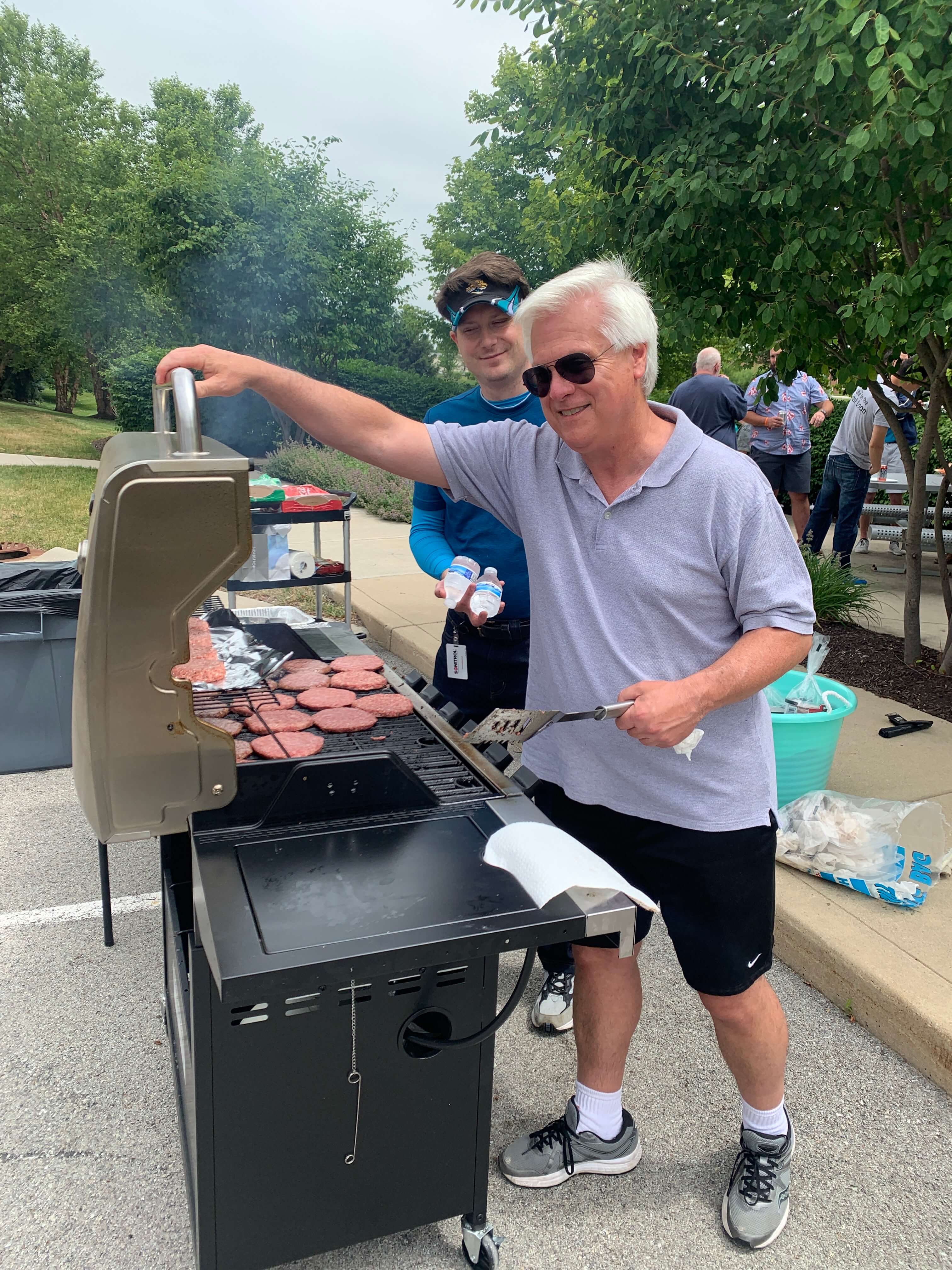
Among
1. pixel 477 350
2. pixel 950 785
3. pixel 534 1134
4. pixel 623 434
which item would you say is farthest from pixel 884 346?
pixel 534 1134

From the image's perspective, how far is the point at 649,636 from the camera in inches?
70.7

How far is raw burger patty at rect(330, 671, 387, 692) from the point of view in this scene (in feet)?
8.01

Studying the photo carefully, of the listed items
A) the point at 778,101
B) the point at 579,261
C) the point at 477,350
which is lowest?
the point at 477,350

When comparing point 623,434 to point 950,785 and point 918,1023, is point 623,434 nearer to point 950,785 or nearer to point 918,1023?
point 918,1023

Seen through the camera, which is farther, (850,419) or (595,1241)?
(850,419)

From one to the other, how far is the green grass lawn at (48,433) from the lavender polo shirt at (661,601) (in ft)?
62.2

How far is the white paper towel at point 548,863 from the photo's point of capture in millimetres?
1425

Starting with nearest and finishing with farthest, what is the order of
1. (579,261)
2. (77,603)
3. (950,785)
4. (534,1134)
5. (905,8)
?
(534,1134), (905,8), (950,785), (77,603), (579,261)

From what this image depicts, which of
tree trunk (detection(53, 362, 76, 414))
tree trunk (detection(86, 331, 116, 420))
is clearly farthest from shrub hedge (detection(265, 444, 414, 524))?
tree trunk (detection(53, 362, 76, 414))

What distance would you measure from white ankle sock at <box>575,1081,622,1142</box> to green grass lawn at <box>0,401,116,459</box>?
19136 millimetres

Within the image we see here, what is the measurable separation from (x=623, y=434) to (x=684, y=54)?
10.2ft

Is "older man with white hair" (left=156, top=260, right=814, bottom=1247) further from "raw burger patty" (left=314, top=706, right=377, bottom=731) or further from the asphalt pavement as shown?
"raw burger patty" (left=314, top=706, right=377, bottom=731)

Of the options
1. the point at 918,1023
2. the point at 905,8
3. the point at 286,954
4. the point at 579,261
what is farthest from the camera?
the point at 579,261

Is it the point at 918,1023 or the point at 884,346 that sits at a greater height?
the point at 884,346
